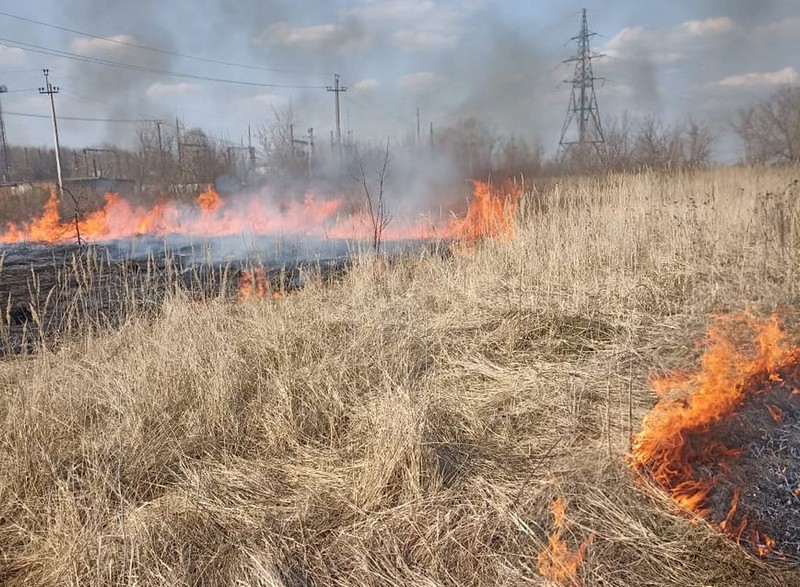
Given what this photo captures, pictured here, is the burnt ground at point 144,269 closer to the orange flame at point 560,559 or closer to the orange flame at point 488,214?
the orange flame at point 488,214

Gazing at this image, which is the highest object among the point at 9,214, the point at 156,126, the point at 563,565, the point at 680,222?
the point at 156,126

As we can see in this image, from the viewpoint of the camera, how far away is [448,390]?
371cm

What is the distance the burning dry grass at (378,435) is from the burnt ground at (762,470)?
0.15 metres

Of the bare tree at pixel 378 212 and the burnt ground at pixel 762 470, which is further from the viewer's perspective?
the bare tree at pixel 378 212

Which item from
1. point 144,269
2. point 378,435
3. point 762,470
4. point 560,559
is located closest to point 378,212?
point 144,269

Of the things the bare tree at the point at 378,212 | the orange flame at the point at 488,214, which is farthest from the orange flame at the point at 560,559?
the orange flame at the point at 488,214

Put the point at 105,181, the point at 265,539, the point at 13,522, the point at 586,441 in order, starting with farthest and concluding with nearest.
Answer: the point at 105,181 → the point at 586,441 → the point at 13,522 → the point at 265,539

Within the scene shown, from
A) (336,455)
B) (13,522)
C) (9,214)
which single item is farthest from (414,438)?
(9,214)

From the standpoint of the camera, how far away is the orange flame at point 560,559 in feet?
6.73

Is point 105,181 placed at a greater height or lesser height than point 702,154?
greater

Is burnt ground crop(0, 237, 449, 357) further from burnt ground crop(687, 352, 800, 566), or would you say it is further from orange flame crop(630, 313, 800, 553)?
burnt ground crop(687, 352, 800, 566)

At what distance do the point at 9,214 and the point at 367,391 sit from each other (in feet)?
73.4

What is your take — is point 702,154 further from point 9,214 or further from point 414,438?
point 9,214

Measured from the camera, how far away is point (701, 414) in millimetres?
2736
